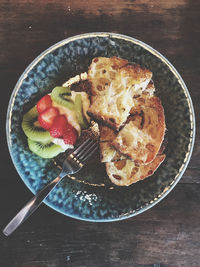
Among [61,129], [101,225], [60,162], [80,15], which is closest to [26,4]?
[80,15]

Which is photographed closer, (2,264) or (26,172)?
(26,172)

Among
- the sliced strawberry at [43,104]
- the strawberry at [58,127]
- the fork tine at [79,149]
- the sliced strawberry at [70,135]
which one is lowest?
the fork tine at [79,149]

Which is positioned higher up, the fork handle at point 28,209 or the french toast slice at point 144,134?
the french toast slice at point 144,134

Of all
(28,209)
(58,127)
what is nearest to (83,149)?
(58,127)

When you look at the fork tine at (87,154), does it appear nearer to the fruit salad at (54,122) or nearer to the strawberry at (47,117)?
the fruit salad at (54,122)

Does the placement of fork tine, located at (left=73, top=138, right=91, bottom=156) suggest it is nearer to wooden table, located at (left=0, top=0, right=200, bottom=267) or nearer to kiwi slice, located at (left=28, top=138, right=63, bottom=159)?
kiwi slice, located at (left=28, top=138, right=63, bottom=159)

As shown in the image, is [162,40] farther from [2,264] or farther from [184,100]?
[2,264]

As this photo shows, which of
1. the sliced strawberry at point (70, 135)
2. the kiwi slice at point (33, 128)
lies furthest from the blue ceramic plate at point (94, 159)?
the sliced strawberry at point (70, 135)

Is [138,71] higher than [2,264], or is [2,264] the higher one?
[138,71]
